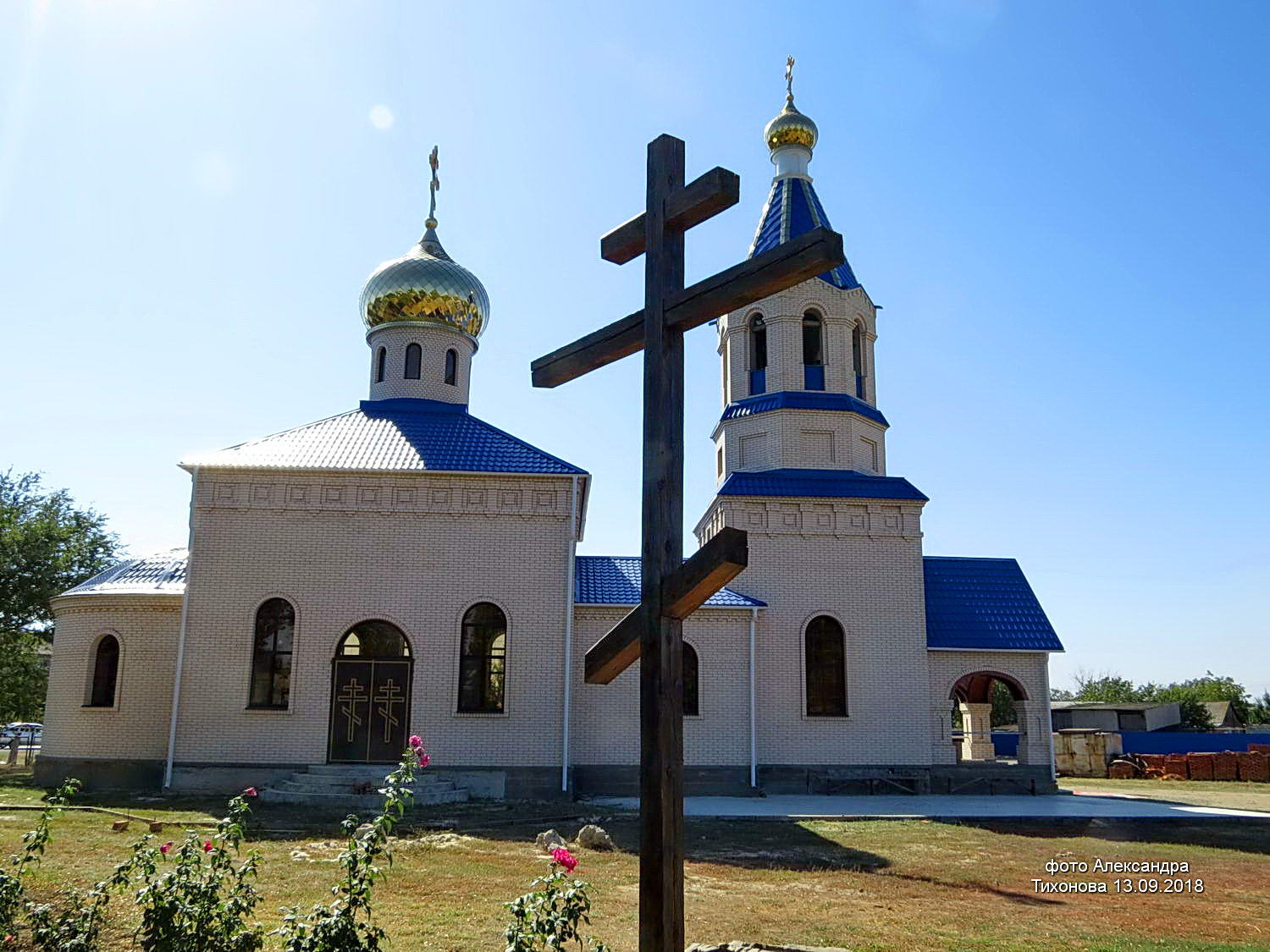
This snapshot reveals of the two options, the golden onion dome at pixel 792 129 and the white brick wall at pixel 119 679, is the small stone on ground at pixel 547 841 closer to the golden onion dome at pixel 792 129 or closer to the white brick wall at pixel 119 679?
the white brick wall at pixel 119 679

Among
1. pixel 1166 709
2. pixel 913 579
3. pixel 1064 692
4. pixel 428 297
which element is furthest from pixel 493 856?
pixel 1064 692

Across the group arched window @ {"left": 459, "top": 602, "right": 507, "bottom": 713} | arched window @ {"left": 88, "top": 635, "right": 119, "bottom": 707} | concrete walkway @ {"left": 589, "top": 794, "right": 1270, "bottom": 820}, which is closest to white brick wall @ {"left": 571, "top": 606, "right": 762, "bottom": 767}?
concrete walkway @ {"left": 589, "top": 794, "right": 1270, "bottom": 820}

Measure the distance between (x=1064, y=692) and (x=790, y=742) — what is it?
5482cm

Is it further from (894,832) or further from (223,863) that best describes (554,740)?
(223,863)

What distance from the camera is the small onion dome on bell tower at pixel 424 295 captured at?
19047 mm

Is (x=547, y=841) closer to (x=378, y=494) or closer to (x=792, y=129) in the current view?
(x=378, y=494)

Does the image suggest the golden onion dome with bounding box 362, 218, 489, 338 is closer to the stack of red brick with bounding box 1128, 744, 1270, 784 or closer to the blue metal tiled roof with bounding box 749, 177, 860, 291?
the blue metal tiled roof with bounding box 749, 177, 860, 291

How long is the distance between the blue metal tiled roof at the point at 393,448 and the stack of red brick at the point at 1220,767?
1728cm

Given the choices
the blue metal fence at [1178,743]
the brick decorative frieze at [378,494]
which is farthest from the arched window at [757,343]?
the blue metal fence at [1178,743]

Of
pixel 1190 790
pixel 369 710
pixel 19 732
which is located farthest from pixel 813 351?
pixel 19 732

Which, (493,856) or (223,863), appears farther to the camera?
(493,856)

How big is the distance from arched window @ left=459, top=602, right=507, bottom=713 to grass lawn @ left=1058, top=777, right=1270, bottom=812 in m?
11.3

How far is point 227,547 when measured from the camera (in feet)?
50.8

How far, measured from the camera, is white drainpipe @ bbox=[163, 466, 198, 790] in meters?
14.7
